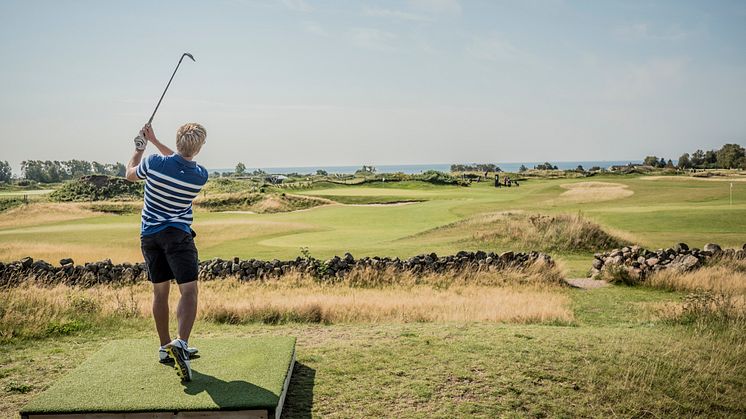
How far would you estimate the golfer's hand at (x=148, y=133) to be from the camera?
637cm

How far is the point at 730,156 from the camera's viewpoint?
222ft

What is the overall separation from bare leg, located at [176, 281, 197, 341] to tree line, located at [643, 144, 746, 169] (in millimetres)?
69927

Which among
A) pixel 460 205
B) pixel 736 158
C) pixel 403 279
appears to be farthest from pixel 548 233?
pixel 736 158

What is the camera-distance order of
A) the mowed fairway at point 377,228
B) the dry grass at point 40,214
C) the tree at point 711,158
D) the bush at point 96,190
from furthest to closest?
1. the tree at point 711,158
2. the bush at point 96,190
3. the dry grass at point 40,214
4. the mowed fairway at point 377,228

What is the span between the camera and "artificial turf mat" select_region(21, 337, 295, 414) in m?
5.33

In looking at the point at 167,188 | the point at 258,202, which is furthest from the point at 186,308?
the point at 258,202

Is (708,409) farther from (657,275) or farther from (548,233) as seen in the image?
(548,233)

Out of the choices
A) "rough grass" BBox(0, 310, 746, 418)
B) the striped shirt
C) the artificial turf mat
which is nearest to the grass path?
"rough grass" BBox(0, 310, 746, 418)

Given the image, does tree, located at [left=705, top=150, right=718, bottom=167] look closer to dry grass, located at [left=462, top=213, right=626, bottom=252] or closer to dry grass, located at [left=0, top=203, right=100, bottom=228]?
dry grass, located at [left=462, top=213, right=626, bottom=252]

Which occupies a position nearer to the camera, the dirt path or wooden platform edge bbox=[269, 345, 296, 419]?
wooden platform edge bbox=[269, 345, 296, 419]

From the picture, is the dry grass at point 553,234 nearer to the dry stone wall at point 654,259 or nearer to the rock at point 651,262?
the dry stone wall at point 654,259

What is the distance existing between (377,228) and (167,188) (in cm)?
2678

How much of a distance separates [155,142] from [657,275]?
14553mm

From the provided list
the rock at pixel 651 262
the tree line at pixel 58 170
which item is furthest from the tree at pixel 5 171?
the rock at pixel 651 262
